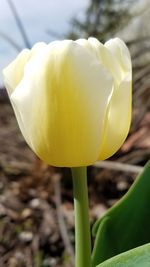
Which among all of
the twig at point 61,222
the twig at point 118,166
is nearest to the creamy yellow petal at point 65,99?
the twig at point 61,222

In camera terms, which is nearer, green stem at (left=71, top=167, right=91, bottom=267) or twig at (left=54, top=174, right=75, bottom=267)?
green stem at (left=71, top=167, right=91, bottom=267)

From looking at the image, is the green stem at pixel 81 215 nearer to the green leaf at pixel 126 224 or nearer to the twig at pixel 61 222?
the green leaf at pixel 126 224

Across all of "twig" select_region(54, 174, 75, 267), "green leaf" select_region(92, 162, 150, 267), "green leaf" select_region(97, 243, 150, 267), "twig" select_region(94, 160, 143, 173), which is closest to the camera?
"green leaf" select_region(97, 243, 150, 267)

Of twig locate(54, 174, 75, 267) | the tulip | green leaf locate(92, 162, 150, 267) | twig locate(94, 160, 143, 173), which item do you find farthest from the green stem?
twig locate(94, 160, 143, 173)

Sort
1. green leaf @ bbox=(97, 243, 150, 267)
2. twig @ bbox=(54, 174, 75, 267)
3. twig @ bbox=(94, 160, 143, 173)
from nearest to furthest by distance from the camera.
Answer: green leaf @ bbox=(97, 243, 150, 267)
twig @ bbox=(54, 174, 75, 267)
twig @ bbox=(94, 160, 143, 173)

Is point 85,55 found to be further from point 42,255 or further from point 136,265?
point 42,255

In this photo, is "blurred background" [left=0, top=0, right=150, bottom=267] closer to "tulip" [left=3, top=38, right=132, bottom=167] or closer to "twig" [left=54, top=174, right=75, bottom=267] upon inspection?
"twig" [left=54, top=174, right=75, bottom=267]
